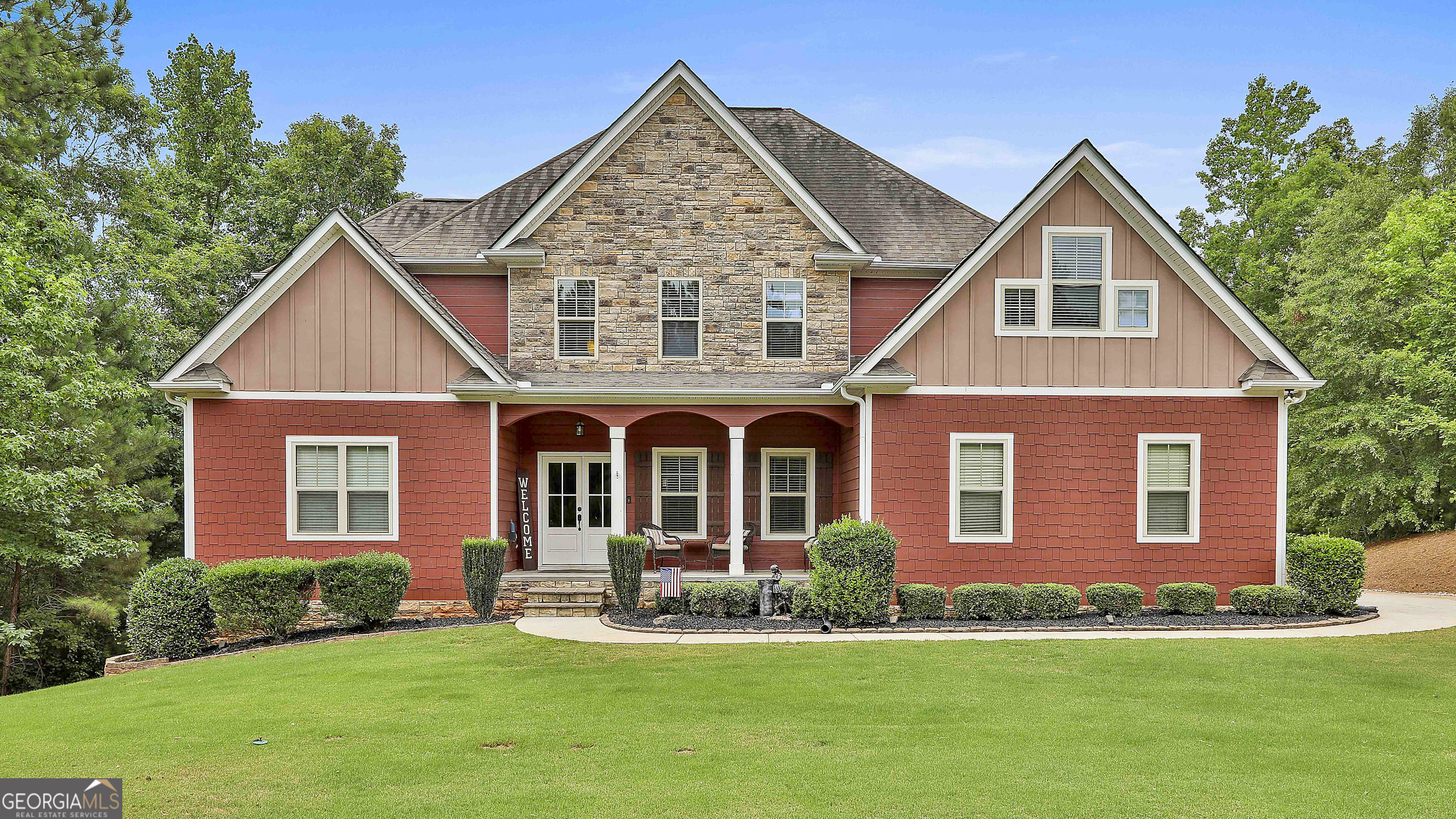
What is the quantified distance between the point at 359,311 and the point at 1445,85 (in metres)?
31.4

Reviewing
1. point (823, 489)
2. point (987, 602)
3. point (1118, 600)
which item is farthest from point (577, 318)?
point (1118, 600)

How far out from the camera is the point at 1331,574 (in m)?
12.4

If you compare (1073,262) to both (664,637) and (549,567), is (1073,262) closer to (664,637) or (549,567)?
(664,637)

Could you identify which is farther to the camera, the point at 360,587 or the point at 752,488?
the point at 752,488

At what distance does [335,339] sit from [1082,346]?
11.4 meters

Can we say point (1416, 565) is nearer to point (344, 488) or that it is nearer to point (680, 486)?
point (680, 486)

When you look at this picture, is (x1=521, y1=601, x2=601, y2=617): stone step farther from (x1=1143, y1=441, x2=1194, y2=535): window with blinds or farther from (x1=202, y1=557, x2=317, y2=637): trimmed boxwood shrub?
(x1=1143, y1=441, x2=1194, y2=535): window with blinds

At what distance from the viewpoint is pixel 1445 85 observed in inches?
1056

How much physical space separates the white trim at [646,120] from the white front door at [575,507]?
13.0 feet

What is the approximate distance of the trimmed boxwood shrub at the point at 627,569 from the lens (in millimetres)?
12883

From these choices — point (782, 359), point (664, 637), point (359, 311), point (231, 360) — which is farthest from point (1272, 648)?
point (231, 360)

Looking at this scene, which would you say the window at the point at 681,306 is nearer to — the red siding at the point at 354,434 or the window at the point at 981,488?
the red siding at the point at 354,434

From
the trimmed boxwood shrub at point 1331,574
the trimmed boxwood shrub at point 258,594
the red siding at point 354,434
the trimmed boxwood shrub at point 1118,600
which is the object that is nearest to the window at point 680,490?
the red siding at point 354,434

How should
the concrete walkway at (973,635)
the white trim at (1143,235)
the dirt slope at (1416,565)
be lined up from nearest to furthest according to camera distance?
the concrete walkway at (973,635), the white trim at (1143,235), the dirt slope at (1416,565)
